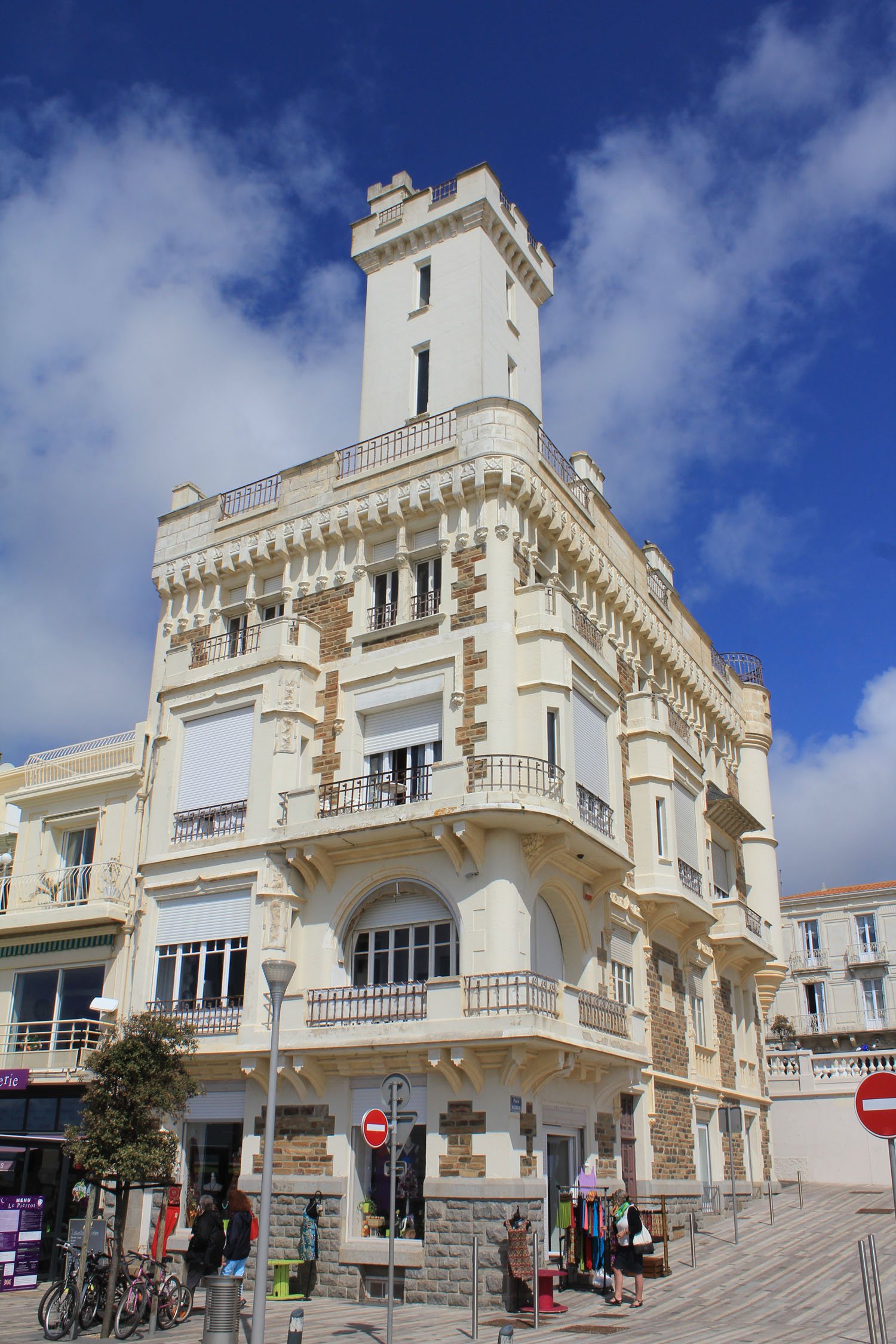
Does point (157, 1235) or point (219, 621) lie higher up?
point (219, 621)

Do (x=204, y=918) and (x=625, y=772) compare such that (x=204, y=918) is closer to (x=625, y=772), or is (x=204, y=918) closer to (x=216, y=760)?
(x=216, y=760)

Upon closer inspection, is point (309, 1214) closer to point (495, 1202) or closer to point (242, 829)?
point (495, 1202)

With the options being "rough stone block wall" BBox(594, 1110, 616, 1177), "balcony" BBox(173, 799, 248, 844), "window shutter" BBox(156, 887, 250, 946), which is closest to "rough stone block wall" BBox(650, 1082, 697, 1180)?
"rough stone block wall" BBox(594, 1110, 616, 1177)

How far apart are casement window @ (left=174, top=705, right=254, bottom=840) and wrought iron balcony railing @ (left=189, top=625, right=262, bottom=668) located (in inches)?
57.3

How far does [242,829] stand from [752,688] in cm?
1955

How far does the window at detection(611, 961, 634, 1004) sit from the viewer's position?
68.9 ft

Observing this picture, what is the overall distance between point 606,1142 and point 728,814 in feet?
36.3

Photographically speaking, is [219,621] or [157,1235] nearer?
[157,1235]

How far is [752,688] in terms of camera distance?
34.6 metres

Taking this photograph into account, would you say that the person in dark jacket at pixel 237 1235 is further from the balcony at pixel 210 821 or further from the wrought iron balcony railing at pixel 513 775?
the balcony at pixel 210 821

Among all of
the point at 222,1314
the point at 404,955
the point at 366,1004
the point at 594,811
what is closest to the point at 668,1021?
the point at 594,811

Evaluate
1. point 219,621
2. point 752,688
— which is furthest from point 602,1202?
point 752,688

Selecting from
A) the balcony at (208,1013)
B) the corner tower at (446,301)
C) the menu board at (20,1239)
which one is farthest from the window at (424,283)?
the menu board at (20,1239)

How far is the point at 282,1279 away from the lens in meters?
17.0
